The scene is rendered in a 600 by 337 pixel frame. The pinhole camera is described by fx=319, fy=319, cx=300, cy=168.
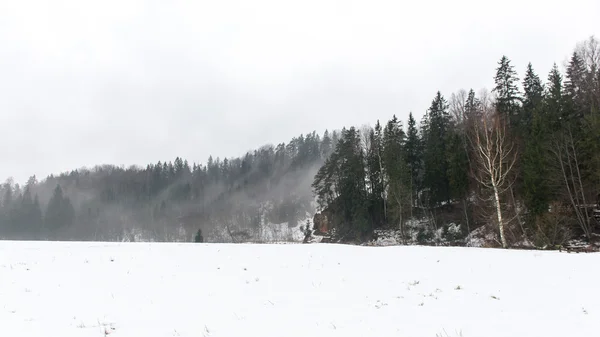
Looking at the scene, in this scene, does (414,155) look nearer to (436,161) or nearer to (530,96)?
(436,161)

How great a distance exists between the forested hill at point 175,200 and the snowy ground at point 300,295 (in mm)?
80269

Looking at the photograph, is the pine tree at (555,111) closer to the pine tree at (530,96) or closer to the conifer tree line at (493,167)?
the conifer tree line at (493,167)

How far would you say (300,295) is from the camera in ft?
29.8

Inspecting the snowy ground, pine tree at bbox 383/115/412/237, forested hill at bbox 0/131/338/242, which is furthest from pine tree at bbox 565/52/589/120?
forested hill at bbox 0/131/338/242

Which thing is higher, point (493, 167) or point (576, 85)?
point (576, 85)

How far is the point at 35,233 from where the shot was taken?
109 meters

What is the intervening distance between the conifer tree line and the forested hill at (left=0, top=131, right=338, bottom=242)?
39121 mm

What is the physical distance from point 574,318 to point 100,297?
11352 mm

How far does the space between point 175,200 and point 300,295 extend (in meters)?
142

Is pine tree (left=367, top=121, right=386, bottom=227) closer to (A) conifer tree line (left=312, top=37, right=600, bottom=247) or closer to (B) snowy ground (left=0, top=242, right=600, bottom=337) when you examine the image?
(A) conifer tree line (left=312, top=37, right=600, bottom=247)

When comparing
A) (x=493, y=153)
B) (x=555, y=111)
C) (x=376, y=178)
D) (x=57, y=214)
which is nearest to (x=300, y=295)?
(x=493, y=153)

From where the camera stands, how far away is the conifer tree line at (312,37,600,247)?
93.1ft

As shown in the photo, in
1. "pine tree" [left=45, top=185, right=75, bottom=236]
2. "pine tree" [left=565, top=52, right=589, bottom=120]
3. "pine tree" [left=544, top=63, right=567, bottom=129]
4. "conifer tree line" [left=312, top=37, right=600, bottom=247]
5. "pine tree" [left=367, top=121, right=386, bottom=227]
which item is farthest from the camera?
"pine tree" [left=45, top=185, right=75, bottom=236]

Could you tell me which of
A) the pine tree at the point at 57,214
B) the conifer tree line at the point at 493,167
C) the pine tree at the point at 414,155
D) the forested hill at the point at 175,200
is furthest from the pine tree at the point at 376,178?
the pine tree at the point at 57,214
